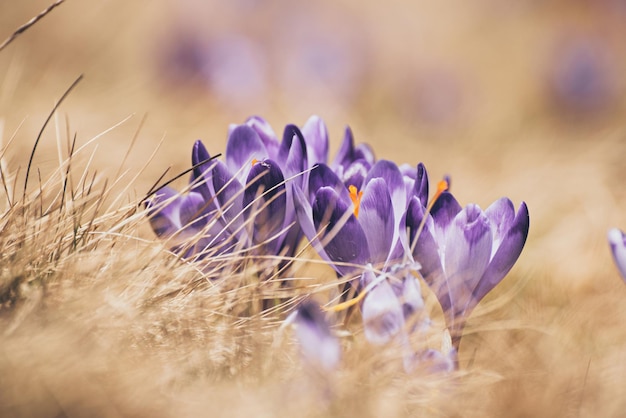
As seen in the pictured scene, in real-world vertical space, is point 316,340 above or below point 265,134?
below

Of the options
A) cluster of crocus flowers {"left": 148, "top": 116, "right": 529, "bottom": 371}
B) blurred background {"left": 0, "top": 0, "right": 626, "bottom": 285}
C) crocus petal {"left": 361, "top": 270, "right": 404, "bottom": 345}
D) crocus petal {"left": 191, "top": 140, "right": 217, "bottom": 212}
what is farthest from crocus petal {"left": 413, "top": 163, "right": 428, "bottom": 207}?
blurred background {"left": 0, "top": 0, "right": 626, "bottom": 285}

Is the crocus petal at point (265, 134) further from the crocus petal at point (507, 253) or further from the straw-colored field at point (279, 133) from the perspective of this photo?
the crocus petal at point (507, 253)

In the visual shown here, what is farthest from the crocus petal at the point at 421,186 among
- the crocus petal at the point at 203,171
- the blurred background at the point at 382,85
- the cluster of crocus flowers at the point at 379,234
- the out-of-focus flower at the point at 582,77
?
the out-of-focus flower at the point at 582,77

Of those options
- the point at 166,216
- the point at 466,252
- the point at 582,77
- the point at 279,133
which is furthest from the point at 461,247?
the point at 582,77

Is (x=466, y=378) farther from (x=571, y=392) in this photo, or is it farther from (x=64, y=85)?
(x=64, y=85)

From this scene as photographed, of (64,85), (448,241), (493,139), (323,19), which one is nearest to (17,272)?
(448,241)

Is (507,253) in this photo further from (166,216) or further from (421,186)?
(166,216)
